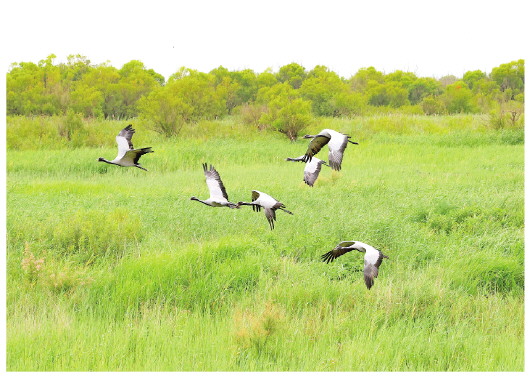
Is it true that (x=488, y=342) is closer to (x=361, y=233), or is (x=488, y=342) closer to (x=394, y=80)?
(x=361, y=233)

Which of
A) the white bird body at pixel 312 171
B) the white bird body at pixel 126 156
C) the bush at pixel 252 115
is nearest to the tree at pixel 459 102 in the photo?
the bush at pixel 252 115

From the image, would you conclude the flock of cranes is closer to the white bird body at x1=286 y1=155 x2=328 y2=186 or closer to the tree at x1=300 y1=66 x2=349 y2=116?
the white bird body at x1=286 y1=155 x2=328 y2=186

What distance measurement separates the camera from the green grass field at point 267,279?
550 centimetres

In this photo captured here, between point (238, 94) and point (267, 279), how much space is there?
3412 centimetres

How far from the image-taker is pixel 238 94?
4056 cm

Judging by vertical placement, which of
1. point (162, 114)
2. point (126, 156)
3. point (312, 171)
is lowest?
point (312, 171)

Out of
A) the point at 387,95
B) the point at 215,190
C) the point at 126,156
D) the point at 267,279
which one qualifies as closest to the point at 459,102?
the point at 387,95

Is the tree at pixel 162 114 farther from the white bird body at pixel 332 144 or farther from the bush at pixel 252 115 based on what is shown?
the white bird body at pixel 332 144

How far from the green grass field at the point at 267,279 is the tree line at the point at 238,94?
10.7 meters

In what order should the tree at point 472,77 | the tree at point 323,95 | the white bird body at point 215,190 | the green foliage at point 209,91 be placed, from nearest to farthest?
the white bird body at point 215,190, the green foliage at point 209,91, the tree at point 323,95, the tree at point 472,77

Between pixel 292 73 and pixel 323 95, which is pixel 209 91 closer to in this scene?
pixel 323 95

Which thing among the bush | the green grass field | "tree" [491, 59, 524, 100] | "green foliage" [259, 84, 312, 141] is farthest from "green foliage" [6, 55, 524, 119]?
the green grass field

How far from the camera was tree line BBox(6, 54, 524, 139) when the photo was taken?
24.1 metres

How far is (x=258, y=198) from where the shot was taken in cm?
468
